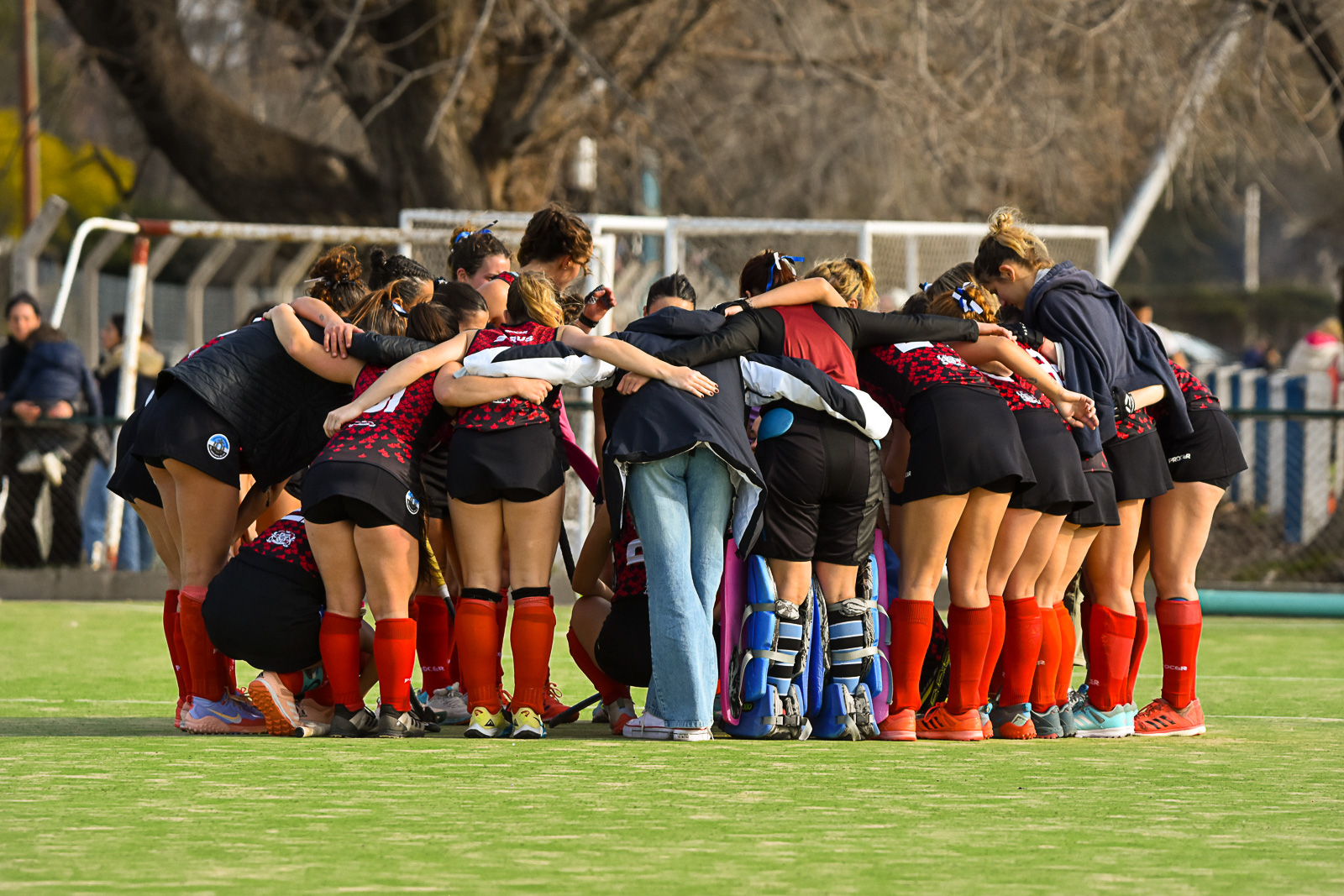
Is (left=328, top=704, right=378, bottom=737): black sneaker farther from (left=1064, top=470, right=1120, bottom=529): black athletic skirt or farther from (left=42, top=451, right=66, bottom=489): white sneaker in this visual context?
(left=42, top=451, right=66, bottom=489): white sneaker

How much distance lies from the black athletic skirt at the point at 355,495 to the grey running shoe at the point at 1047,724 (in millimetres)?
2465

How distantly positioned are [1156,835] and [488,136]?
1370 cm

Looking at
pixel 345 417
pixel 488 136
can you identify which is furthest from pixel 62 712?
pixel 488 136

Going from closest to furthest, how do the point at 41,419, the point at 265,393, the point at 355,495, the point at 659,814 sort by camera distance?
the point at 659,814, the point at 355,495, the point at 265,393, the point at 41,419

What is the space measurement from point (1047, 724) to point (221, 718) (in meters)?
3.03

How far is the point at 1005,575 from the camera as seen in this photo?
645 centimetres

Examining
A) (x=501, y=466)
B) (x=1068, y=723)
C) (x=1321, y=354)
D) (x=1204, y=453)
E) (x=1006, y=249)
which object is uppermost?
(x=1321, y=354)

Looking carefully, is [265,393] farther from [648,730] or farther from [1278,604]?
[1278,604]

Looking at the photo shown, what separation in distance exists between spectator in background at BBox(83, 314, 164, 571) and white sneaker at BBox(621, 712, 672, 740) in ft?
22.5

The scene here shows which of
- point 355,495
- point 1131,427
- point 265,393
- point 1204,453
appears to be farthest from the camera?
point 1204,453

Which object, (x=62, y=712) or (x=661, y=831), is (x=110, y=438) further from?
(x=661, y=831)

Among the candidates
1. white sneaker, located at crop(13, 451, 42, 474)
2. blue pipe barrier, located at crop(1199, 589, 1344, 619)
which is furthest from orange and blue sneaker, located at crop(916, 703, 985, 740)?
white sneaker, located at crop(13, 451, 42, 474)

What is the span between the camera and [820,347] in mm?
6227

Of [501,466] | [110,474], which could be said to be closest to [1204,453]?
[501,466]
